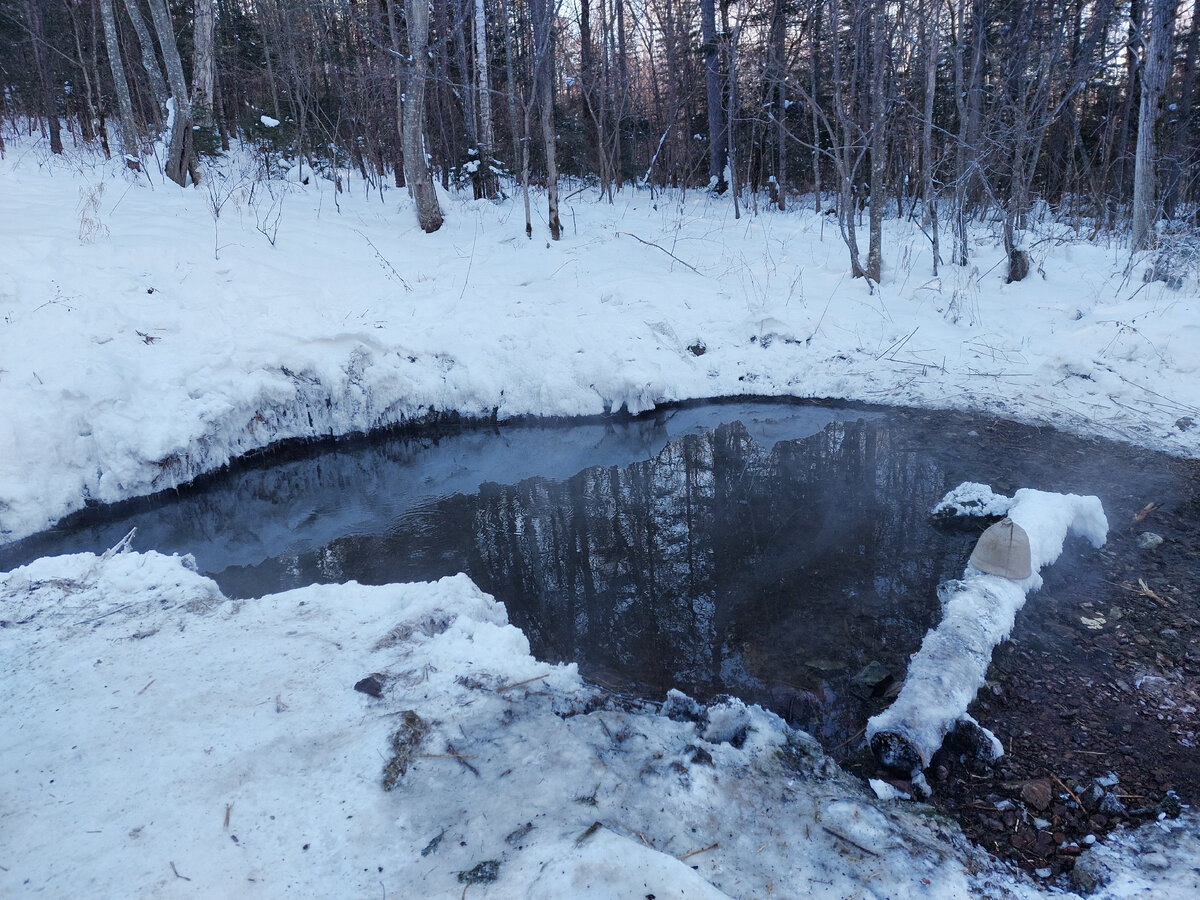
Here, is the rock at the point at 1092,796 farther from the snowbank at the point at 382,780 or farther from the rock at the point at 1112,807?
the snowbank at the point at 382,780

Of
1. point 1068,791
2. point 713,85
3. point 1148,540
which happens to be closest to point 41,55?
point 713,85

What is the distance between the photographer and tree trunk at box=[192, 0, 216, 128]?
10.5 meters

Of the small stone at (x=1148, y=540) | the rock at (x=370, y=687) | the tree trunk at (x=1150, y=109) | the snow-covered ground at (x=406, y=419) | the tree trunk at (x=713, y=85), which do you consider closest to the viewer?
the snow-covered ground at (x=406, y=419)

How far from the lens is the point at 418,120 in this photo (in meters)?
9.80

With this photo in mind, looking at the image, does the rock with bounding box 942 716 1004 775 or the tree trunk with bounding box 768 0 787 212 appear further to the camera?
the tree trunk with bounding box 768 0 787 212

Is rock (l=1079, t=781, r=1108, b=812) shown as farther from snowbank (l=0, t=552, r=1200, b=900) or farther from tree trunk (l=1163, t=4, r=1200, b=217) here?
tree trunk (l=1163, t=4, r=1200, b=217)

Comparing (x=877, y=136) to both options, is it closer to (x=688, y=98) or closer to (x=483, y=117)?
(x=483, y=117)

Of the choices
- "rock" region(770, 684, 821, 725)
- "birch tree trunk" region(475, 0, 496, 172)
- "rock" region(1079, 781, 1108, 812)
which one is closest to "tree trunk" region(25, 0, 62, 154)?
"birch tree trunk" region(475, 0, 496, 172)

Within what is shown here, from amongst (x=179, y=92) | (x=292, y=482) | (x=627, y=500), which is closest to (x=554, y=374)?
(x=627, y=500)

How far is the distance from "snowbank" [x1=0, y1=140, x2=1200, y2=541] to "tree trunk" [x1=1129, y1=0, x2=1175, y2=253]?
1.69 ft

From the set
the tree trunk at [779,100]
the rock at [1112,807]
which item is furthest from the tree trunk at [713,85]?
the rock at [1112,807]

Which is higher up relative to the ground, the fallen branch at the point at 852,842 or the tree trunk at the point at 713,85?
the tree trunk at the point at 713,85

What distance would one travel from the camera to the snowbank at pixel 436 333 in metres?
5.55

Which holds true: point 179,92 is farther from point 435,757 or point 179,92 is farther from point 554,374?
point 435,757
